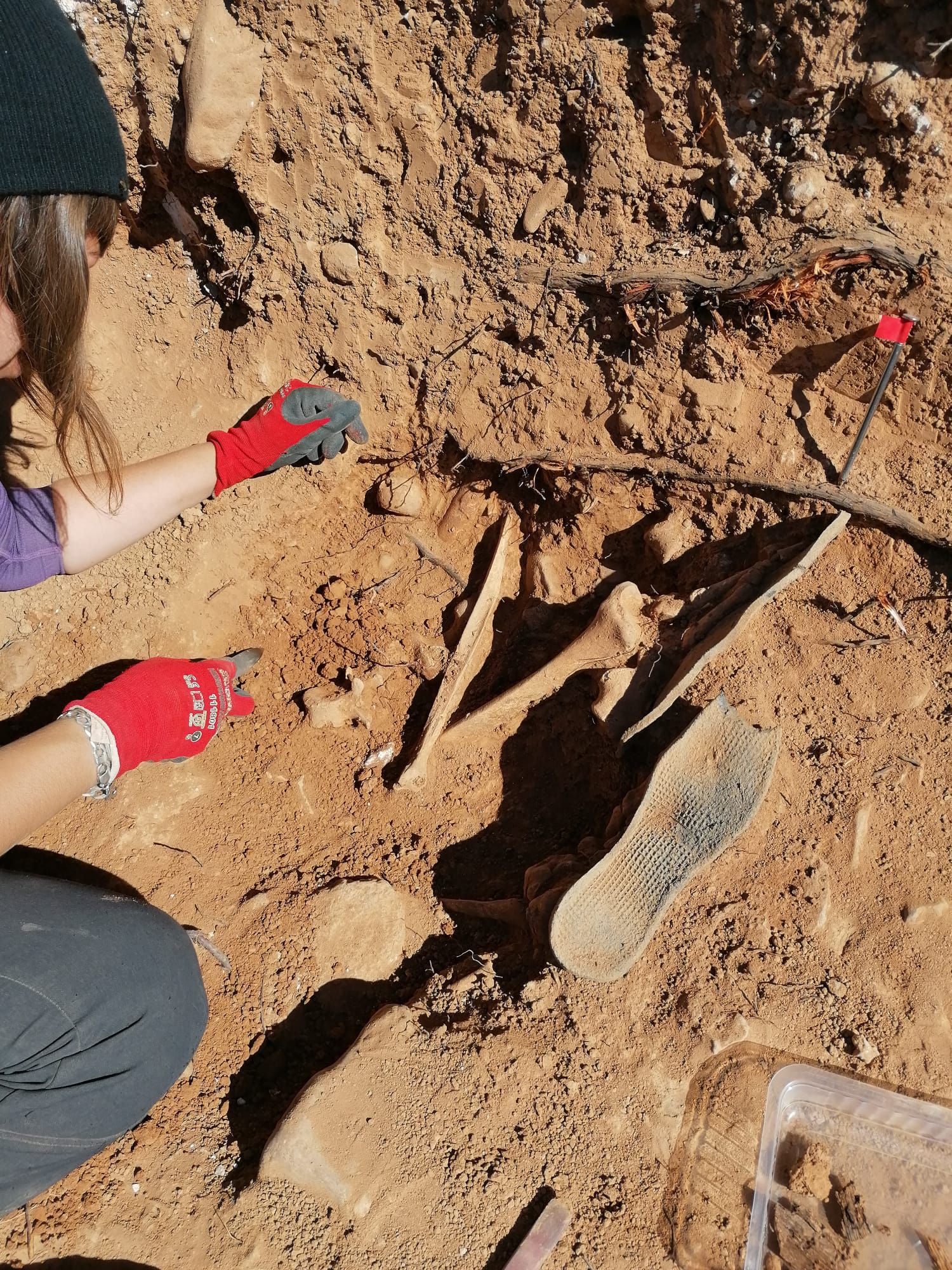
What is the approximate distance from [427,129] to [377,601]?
1.21m

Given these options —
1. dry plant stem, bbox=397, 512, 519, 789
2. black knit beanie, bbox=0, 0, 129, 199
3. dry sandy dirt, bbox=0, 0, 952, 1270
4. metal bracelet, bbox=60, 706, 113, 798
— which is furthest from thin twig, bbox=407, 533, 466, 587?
black knit beanie, bbox=0, 0, 129, 199

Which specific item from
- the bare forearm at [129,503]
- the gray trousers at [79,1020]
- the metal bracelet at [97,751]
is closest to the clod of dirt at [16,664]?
the bare forearm at [129,503]

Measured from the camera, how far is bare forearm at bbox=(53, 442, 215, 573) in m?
1.86

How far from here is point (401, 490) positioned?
228cm

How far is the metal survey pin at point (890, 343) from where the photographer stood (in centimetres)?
154

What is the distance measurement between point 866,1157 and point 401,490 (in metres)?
1.92

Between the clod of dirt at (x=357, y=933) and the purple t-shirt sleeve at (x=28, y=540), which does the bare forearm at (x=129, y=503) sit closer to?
the purple t-shirt sleeve at (x=28, y=540)

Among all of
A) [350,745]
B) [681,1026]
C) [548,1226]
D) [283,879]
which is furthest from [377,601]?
[548,1226]

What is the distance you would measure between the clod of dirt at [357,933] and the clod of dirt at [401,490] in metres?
1.06

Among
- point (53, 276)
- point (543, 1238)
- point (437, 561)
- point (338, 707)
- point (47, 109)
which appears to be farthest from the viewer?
point (437, 561)

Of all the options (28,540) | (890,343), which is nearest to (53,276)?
(28,540)

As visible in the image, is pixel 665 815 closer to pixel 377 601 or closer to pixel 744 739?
pixel 744 739

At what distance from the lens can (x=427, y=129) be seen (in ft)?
6.09

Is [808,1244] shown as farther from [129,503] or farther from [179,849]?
[129,503]
